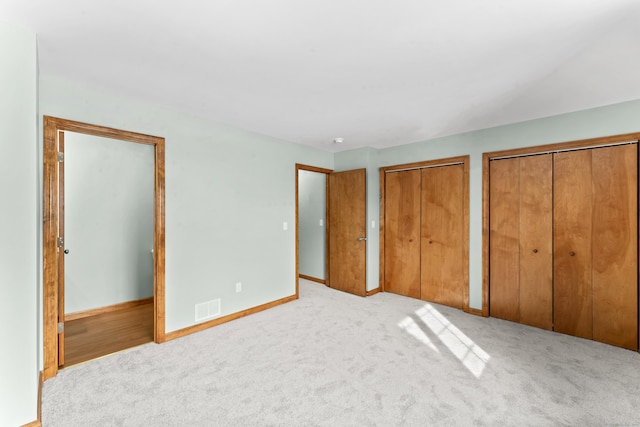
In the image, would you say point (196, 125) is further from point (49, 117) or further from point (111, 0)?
point (111, 0)

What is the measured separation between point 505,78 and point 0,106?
10.8ft

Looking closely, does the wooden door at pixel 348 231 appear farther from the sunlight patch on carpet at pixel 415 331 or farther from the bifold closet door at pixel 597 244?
the bifold closet door at pixel 597 244

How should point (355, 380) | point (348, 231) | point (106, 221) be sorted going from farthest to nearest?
point (348, 231) < point (106, 221) < point (355, 380)

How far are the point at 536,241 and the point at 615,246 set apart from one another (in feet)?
2.03

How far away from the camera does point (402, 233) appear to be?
4.42m

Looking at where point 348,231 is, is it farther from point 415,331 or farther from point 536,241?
point 536,241

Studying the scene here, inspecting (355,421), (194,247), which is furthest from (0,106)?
(355,421)

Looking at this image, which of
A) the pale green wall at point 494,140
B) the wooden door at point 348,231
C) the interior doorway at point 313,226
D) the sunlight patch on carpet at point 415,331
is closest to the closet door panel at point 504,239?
the pale green wall at point 494,140

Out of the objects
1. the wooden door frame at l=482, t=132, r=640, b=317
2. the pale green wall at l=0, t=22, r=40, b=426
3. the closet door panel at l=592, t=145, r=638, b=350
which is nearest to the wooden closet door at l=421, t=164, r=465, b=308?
the wooden door frame at l=482, t=132, r=640, b=317

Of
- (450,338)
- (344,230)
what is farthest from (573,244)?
(344,230)

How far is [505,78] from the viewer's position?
7.30ft

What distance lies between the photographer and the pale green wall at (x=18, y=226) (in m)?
1.58

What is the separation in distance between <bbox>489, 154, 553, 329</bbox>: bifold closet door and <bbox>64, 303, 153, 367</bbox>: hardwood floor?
3987mm

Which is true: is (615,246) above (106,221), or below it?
below
